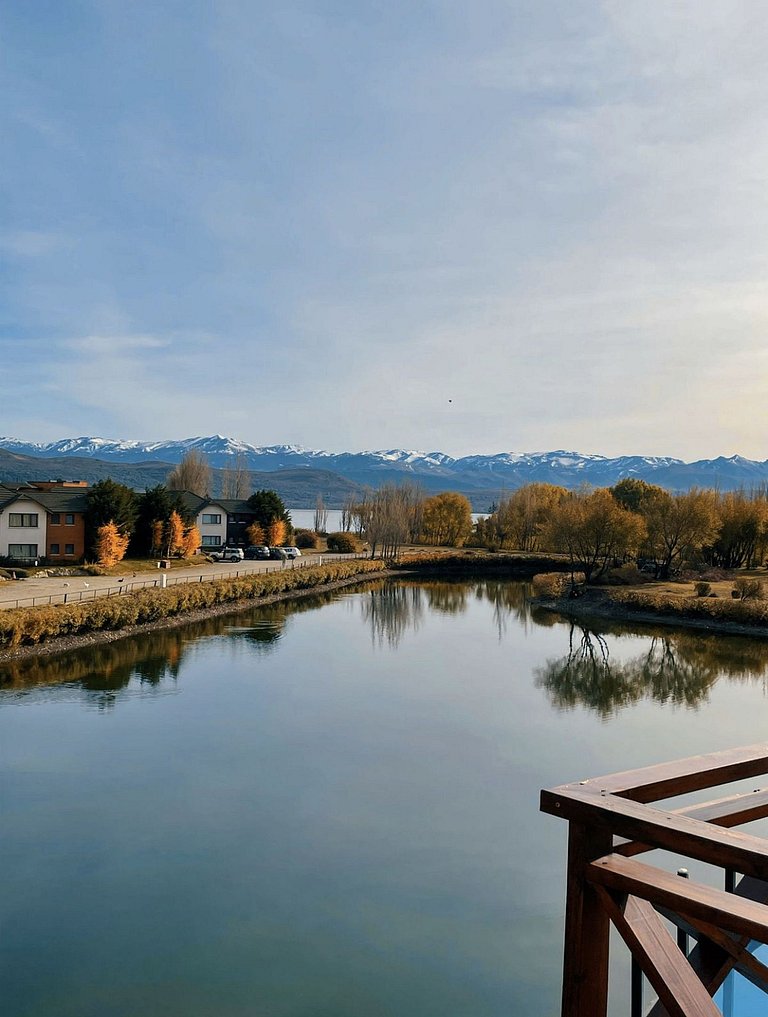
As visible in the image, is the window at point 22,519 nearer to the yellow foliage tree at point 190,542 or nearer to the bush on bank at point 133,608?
the yellow foliage tree at point 190,542

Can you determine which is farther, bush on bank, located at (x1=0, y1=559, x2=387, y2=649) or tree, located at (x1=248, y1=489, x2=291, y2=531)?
tree, located at (x1=248, y1=489, x2=291, y2=531)

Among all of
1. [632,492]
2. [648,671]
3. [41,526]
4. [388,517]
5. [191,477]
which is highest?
[191,477]

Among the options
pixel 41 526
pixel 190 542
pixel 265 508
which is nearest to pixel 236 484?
pixel 265 508

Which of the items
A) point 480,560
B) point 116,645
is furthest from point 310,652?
point 480,560

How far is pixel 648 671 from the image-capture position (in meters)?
23.9

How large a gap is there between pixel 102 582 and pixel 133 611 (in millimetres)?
8665

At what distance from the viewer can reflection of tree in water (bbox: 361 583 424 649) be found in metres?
29.5

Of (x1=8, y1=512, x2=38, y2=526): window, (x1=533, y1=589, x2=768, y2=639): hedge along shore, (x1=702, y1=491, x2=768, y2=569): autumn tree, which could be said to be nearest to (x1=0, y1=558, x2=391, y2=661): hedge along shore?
(x1=8, y1=512, x2=38, y2=526): window

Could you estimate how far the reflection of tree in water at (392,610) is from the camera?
29.5 meters

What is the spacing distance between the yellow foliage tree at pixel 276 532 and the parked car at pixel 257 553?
233 cm

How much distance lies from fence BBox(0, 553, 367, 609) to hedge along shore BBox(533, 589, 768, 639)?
52.0 feet

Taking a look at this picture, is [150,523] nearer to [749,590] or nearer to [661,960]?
[749,590]

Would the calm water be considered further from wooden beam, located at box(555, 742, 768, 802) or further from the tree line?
the tree line

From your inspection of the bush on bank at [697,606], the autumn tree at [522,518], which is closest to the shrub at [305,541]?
the autumn tree at [522,518]
